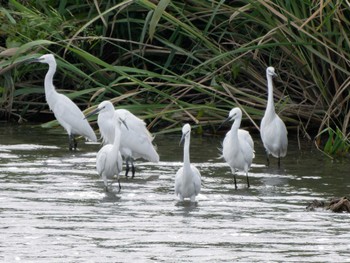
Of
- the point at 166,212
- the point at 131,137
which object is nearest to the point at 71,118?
the point at 131,137

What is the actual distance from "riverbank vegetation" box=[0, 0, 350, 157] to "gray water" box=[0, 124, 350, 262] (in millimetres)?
701

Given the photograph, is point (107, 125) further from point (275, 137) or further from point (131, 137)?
point (275, 137)

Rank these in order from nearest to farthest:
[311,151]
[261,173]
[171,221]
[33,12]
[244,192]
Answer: [171,221] → [244,192] → [261,173] → [311,151] → [33,12]

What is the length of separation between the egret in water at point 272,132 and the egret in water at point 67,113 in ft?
7.84

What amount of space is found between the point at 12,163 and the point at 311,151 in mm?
3838

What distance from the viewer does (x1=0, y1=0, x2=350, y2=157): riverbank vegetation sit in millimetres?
13562

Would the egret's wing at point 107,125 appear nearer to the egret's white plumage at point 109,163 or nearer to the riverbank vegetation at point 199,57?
the riverbank vegetation at point 199,57

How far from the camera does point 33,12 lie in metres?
15.0

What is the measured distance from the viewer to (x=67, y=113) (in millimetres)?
14375

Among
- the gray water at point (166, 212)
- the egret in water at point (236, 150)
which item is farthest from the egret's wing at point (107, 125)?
the egret in water at point (236, 150)

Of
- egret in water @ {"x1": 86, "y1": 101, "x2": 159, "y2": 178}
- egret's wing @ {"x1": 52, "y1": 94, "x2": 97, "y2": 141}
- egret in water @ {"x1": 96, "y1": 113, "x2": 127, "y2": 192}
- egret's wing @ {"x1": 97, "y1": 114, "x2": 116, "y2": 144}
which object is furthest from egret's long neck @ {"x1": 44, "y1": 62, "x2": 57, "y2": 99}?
egret in water @ {"x1": 96, "y1": 113, "x2": 127, "y2": 192}

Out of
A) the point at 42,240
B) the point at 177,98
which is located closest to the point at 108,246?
the point at 42,240

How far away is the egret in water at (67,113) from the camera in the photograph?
46.3 feet

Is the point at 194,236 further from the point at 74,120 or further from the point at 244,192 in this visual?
the point at 74,120
